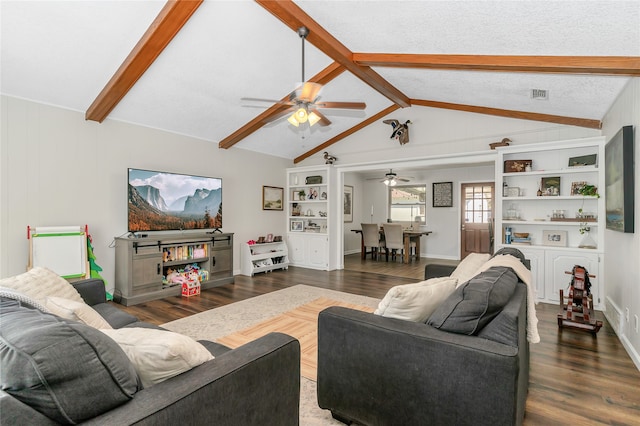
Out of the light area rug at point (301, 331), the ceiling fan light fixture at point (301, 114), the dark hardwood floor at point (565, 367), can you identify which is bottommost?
the dark hardwood floor at point (565, 367)

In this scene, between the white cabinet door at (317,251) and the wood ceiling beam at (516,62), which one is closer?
the wood ceiling beam at (516,62)

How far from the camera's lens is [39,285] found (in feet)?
6.61

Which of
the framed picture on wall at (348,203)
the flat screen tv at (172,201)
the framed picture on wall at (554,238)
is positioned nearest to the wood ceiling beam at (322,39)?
the flat screen tv at (172,201)

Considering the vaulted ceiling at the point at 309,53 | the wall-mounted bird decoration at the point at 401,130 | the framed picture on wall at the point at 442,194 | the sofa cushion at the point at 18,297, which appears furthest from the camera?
the framed picture on wall at the point at 442,194

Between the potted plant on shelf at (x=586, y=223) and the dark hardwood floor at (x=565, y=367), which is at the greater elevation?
the potted plant on shelf at (x=586, y=223)

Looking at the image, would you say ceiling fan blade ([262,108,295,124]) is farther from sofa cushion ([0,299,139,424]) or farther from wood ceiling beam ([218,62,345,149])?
sofa cushion ([0,299,139,424])

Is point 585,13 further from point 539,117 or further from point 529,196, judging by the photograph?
point 529,196

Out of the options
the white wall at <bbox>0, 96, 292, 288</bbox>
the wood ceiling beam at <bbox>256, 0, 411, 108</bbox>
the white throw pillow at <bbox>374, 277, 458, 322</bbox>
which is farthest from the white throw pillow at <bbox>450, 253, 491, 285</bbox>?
the white wall at <bbox>0, 96, 292, 288</bbox>

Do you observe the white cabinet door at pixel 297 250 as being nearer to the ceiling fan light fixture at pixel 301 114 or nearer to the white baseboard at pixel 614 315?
the ceiling fan light fixture at pixel 301 114

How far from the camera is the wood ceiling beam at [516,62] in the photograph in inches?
104

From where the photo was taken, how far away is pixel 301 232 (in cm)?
723

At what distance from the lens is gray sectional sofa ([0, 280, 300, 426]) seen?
0.78m

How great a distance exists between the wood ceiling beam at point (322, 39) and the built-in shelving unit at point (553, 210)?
223 centimetres

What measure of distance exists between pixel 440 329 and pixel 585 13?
2.38 meters
